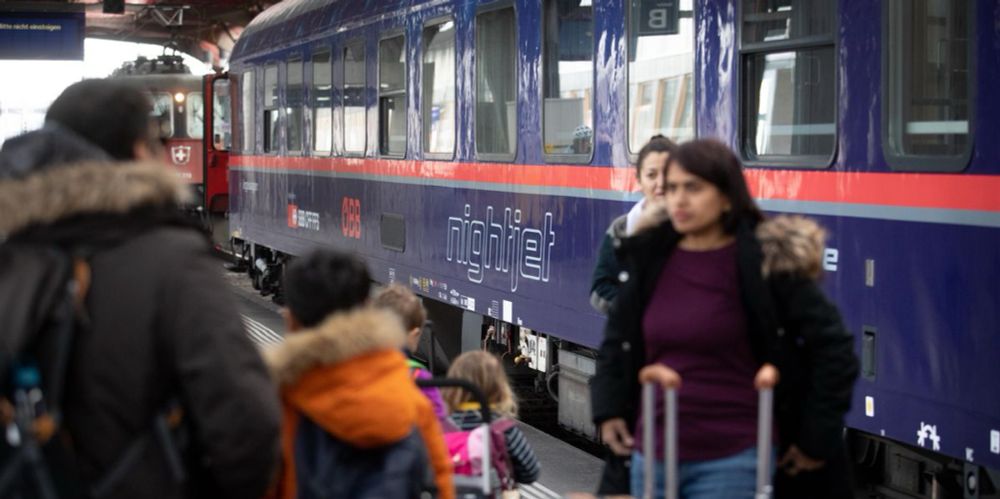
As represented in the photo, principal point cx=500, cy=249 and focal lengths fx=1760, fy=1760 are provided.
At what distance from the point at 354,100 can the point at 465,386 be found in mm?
9766

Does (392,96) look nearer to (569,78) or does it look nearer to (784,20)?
(569,78)

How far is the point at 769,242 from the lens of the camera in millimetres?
4344

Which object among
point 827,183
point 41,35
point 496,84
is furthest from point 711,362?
point 41,35

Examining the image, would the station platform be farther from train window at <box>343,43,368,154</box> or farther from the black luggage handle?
train window at <box>343,43,368,154</box>

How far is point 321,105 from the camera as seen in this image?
625 inches

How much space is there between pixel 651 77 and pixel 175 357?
226 inches

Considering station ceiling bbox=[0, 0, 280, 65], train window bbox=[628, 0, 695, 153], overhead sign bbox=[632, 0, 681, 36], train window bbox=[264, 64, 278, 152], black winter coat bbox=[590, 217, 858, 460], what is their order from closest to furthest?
black winter coat bbox=[590, 217, 858, 460] → train window bbox=[628, 0, 695, 153] → overhead sign bbox=[632, 0, 681, 36] → train window bbox=[264, 64, 278, 152] → station ceiling bbox=[0, 0, 280, 65]

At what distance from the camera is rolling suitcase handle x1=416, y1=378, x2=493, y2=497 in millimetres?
4969

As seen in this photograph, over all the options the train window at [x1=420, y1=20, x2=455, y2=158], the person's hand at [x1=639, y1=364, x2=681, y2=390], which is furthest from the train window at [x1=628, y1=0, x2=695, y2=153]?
the person's hand at [x1=639, y1=364, x2=681, y2=390]

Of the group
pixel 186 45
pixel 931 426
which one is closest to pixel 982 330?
pixel 931 426

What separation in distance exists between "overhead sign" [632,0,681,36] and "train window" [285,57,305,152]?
319 inches

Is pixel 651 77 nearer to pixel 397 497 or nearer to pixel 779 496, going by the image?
pixel 779 496

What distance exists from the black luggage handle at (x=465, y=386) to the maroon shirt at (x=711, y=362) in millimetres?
782

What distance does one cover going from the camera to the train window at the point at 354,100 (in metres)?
14.3
